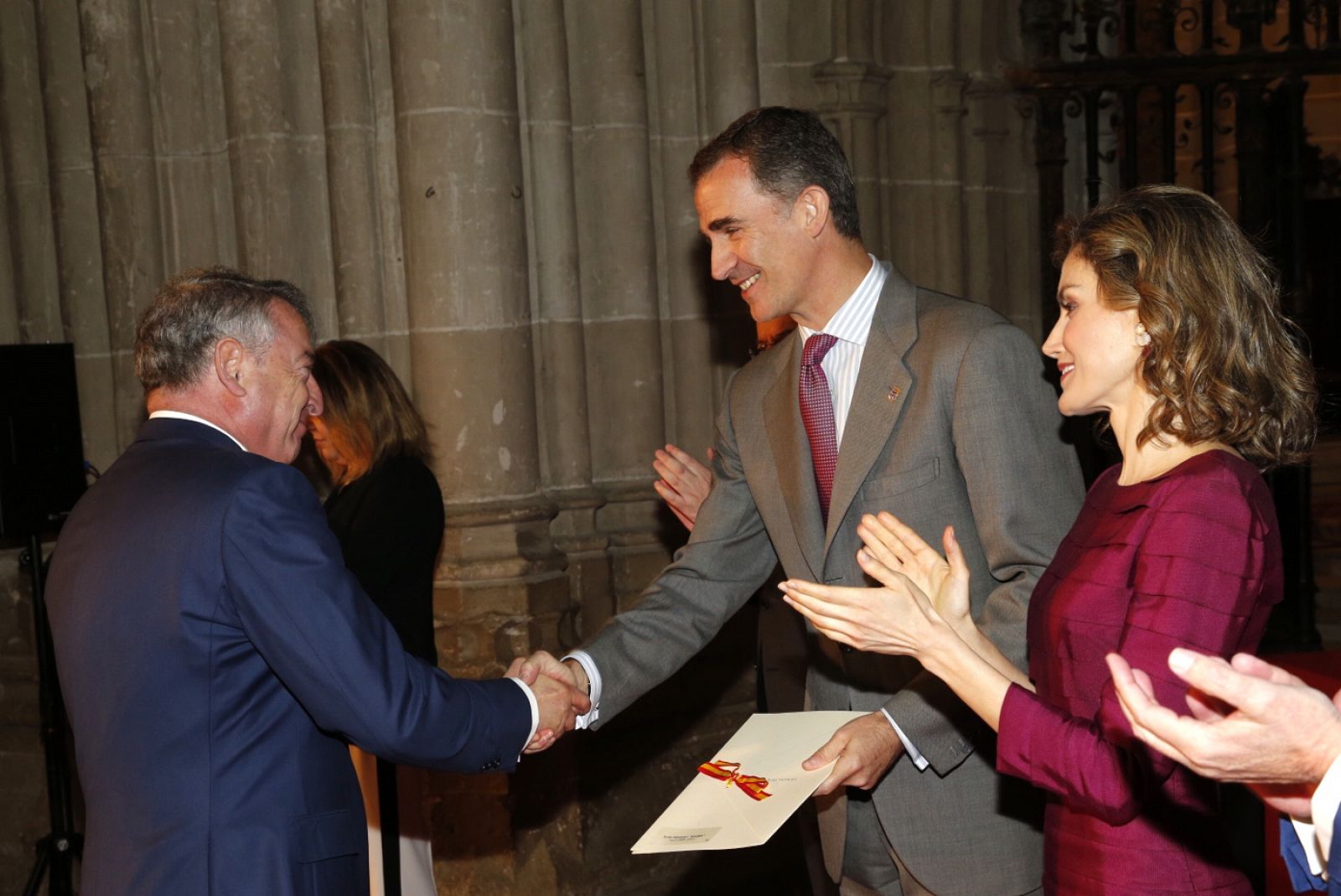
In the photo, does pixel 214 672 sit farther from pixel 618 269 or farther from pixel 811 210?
pixel 618 269

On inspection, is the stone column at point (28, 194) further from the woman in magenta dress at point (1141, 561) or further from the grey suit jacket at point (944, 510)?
the woman in magenta dress at point (1141, 561)

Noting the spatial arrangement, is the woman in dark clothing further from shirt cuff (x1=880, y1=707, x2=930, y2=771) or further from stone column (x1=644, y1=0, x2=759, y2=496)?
shirt cuff (x1=880, y1=707, x2=930, y2=771)

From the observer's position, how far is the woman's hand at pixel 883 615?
1.91m

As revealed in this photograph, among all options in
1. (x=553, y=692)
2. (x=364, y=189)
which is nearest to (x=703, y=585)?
(x=553, y=692)

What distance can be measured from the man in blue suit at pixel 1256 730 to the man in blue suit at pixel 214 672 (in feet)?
4.13

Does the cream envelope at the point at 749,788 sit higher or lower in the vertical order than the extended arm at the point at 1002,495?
lower

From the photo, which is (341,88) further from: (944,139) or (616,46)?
(944,139)

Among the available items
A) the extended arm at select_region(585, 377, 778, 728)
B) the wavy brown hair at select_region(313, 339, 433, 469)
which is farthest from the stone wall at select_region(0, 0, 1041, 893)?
the extended arm at select_region(585, 377, 778, 728)

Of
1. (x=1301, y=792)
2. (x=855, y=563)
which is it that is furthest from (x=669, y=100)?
(x=1301, y=792)

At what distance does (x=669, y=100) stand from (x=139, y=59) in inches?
74.3

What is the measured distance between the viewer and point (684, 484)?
11.6 feet

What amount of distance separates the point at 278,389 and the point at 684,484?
1.42 m

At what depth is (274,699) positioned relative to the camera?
2.15 m

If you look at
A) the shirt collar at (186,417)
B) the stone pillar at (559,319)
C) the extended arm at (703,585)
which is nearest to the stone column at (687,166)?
the stone pillar at (559,319)
